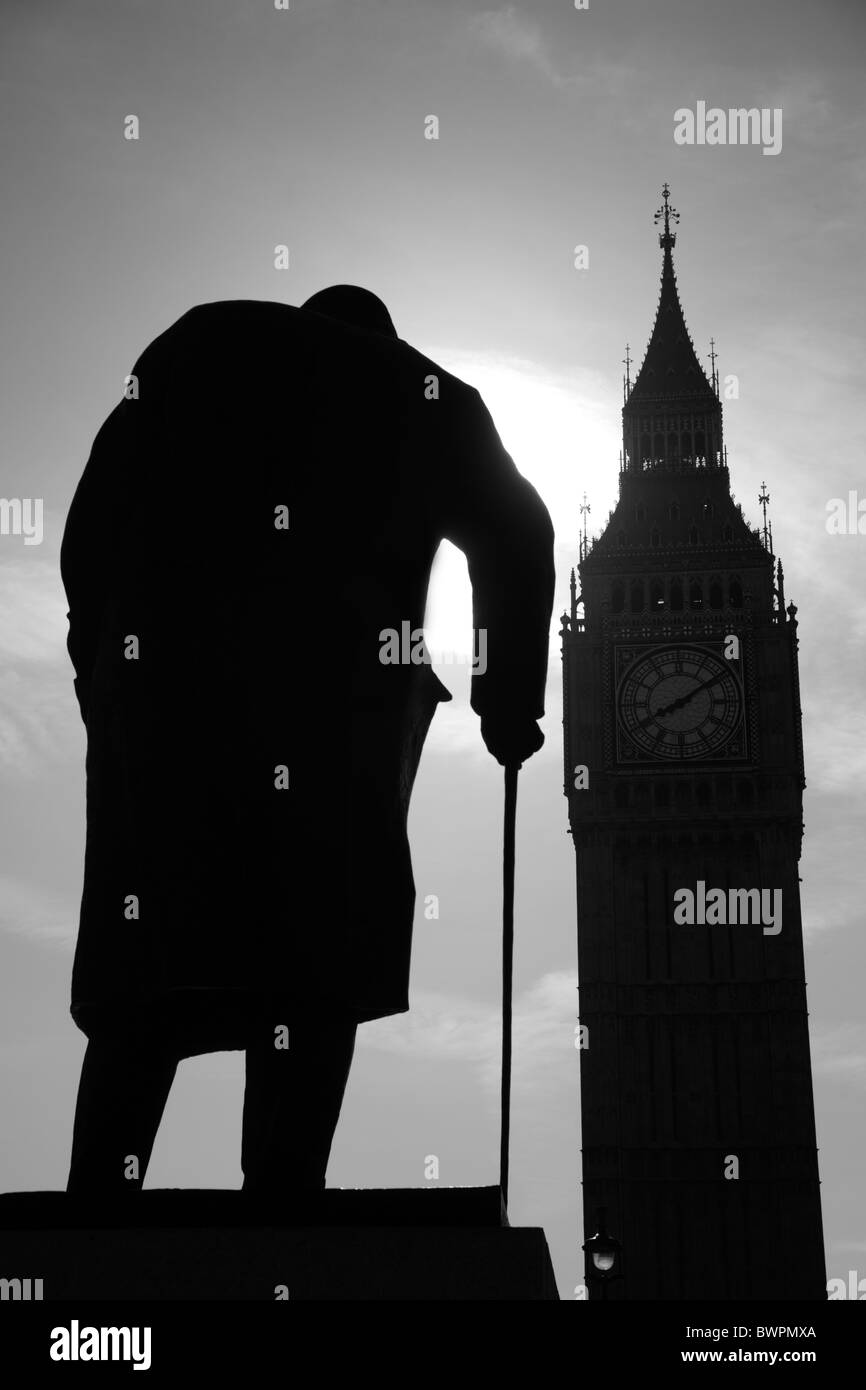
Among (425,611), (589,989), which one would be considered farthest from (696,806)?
(425,611)

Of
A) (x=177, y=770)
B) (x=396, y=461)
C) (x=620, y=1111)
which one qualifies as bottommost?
(x=177, y=770)

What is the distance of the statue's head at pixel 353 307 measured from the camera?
24.3 ft

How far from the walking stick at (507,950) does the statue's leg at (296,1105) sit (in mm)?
610

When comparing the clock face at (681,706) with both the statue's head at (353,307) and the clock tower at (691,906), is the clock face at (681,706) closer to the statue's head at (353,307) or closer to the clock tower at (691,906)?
the clock tower at (691,906)

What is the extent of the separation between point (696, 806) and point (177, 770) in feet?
209

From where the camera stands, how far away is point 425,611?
6.76m

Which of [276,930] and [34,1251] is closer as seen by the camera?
[34,1251]

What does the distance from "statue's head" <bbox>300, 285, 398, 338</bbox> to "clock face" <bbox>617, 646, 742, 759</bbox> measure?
2442 inches

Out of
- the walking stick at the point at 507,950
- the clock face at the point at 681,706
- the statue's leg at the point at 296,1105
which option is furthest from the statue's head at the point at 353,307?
the clock face at the point at 681,706

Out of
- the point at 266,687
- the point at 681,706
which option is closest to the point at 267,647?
the point at 266,687

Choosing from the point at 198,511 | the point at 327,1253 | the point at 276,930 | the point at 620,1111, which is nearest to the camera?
the point at 327,1253

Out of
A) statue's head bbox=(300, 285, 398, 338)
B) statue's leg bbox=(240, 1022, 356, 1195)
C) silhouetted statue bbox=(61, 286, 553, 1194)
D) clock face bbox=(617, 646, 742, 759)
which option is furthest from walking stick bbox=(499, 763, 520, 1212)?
clock face bbox=(617, 646, 742, 759)

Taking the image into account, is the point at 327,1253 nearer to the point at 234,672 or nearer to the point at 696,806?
the point at 234,672

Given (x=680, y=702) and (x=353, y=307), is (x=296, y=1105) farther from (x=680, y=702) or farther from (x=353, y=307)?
(x=680, y=702)
